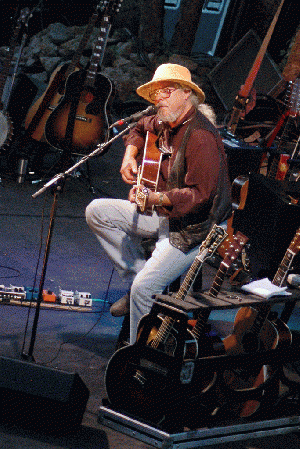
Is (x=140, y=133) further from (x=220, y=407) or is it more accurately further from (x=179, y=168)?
(x=220, y=407)

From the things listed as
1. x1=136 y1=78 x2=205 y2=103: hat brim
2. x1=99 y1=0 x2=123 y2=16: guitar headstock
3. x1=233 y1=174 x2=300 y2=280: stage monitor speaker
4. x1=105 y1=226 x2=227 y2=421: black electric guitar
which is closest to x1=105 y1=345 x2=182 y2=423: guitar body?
x1=105 y1=226 x2=227 y2=421: black electric guitar

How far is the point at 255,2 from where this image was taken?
13781mm

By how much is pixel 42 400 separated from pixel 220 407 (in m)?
0.96

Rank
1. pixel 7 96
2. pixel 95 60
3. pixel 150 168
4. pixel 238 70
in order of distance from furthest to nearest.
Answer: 1. pixel 238 70
2. pixel 7 96
3. pixel 95 60
4. pixel 150 168

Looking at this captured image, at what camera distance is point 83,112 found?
7.65 m

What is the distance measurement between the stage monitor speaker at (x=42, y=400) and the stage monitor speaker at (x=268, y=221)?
181 centimetres

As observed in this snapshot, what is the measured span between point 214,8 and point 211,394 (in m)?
12.0

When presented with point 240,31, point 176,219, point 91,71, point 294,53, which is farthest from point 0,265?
point 240,31

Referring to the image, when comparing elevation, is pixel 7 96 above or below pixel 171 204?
below

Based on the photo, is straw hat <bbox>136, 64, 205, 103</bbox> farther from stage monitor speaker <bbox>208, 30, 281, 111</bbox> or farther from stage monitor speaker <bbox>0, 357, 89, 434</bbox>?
stage monitor speaker <bbox>208, 30, 281, 111</bbox>

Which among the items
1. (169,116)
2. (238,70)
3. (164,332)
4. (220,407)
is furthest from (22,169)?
(238,70)

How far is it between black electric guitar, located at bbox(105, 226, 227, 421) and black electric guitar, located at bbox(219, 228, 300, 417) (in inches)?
15.2

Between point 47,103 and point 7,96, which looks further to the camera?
point 7,96

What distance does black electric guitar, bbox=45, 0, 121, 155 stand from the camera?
25.0 feet
